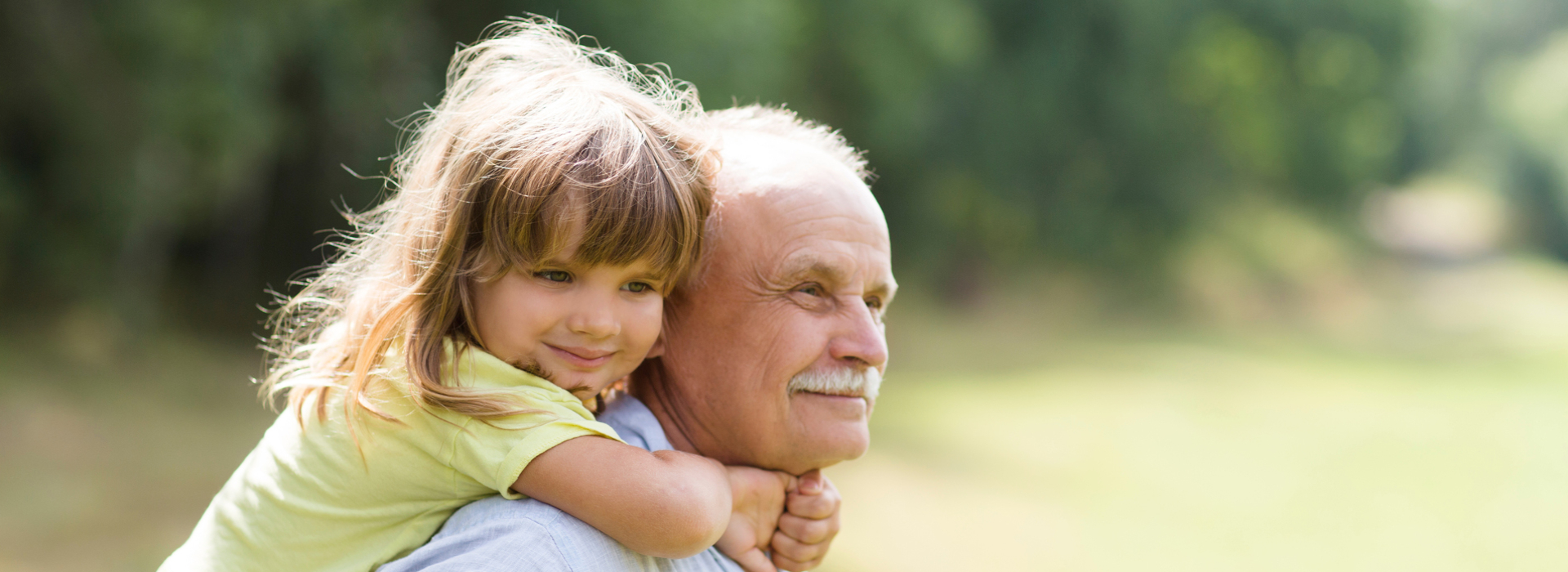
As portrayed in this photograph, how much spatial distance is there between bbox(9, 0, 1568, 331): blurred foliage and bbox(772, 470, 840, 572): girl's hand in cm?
165

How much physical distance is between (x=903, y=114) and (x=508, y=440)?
15300 mm

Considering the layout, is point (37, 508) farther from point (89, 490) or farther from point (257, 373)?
point (257, 373)

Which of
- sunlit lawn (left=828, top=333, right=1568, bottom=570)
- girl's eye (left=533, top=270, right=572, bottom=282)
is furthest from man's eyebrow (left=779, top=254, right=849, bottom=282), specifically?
sunlit lawn (left=828, top=333, right=1568, bottom=570)

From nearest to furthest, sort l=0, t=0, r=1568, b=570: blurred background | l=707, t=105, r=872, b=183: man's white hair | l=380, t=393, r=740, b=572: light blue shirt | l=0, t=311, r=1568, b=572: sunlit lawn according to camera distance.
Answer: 1. l=380, t=393, r=740, b=572: light blue shirt
2. l=707, t=105, r=872, b=183: man's white hair
3. l=0, t=311, r=1568, b=572: sunlit lawn
4. l=0, t=0, r=1568, b=570: blurred background

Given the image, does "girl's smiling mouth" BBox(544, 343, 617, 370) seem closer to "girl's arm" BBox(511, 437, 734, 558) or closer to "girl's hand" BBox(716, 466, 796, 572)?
"girl's arm" BBox(511, 437, 734, 558)

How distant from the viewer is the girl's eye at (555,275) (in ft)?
5.09

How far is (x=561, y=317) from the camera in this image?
1547 mm

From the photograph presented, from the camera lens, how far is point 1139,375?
1852cm

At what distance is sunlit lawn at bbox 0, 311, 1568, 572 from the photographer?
838 cm

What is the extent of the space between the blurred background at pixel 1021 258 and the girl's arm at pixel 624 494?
6988 mm

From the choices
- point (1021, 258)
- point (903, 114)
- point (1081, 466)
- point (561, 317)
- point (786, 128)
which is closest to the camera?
point (561, 317)

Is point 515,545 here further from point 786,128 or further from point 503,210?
point 786,128

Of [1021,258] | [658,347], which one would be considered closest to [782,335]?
[658,347]

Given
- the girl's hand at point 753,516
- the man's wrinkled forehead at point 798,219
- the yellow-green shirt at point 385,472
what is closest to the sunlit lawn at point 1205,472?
the girl's hand at point 753,516
